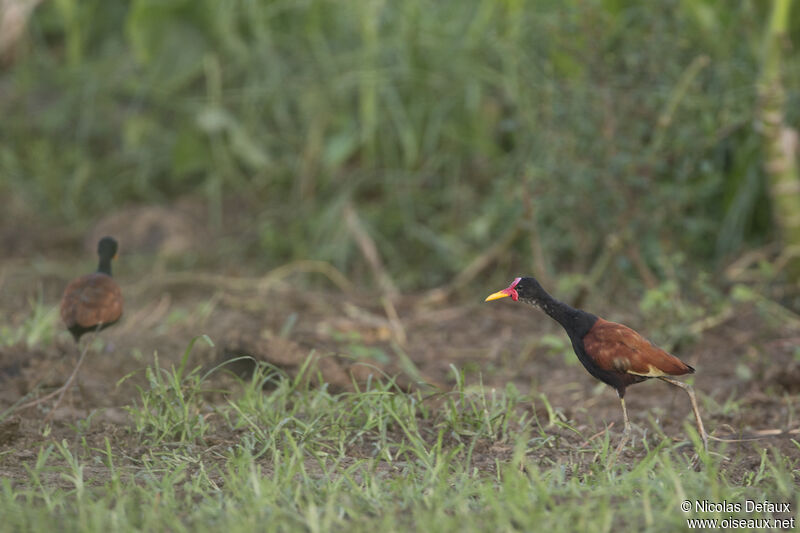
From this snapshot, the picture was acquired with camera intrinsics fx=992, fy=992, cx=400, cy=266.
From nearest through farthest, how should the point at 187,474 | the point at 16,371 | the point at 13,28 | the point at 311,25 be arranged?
the point at 187,474, the point at 16,371, the point at 311,25, the point at 13,28

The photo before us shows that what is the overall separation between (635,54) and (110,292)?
2.85 m

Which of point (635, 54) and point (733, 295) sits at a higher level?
point (635, 54)

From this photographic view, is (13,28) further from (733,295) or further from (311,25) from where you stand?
(733,295)

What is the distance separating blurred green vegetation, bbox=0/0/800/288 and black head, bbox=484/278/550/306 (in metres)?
1.56

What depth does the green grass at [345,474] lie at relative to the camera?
2340 millimetres

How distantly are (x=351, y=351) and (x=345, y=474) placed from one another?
1.84m

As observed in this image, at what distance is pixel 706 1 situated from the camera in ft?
17.7

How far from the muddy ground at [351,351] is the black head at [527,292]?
445 mm

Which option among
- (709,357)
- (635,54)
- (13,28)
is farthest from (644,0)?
(13,28)

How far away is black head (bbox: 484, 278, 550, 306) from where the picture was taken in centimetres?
305

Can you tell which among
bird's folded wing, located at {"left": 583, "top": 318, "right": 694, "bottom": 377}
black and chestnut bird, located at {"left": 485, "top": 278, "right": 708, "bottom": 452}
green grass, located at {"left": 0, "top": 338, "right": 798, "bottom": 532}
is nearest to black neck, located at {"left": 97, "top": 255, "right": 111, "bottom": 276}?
green grass, located at {"left": 0, "top": 338, "right": 798, "bottom": 532}

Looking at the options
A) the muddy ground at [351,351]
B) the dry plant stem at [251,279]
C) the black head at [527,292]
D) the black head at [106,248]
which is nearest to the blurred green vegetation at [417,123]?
the dry plant stem at [251,279]

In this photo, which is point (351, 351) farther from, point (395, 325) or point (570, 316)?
point (570, 316)

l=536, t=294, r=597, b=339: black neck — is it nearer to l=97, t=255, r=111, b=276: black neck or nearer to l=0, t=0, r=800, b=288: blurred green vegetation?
l=0, t=0, r=800, b=288: blurred green vegetation
